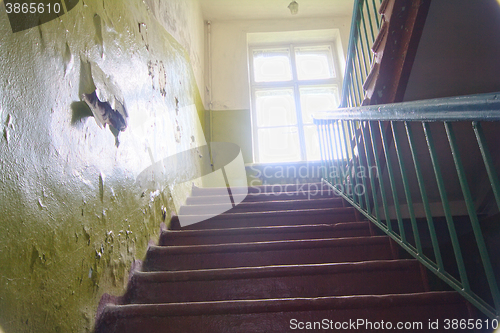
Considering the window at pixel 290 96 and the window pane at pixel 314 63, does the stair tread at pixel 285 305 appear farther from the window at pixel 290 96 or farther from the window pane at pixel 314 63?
the window pane at pixel 314 63

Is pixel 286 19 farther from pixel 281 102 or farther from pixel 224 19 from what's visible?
pixel 281 102

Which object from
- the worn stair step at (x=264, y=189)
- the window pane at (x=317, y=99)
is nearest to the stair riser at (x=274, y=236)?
the worn stair step at (x=264, y=189)

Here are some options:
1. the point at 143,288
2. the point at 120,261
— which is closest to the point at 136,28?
the point at 120,261


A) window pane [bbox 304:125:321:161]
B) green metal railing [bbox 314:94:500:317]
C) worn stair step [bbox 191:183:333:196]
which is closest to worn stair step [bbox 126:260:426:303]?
green metal railing [bbox 314:94:500:317]

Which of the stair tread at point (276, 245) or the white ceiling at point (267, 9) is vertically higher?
the white ceiling at point (267, 9)

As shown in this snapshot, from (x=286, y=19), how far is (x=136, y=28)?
379 cm

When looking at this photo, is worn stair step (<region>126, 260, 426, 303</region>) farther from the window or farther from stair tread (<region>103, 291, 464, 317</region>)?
the window

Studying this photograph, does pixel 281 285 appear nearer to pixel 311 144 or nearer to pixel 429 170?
pixel 429 170

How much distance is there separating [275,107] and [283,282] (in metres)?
3.86

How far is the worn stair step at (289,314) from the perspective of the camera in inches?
42.1

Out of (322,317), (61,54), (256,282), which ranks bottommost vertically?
(322,317)

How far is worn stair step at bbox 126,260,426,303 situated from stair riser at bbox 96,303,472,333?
0.20m

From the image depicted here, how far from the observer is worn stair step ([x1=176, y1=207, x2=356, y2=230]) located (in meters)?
1.99

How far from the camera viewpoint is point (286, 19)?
492cm
